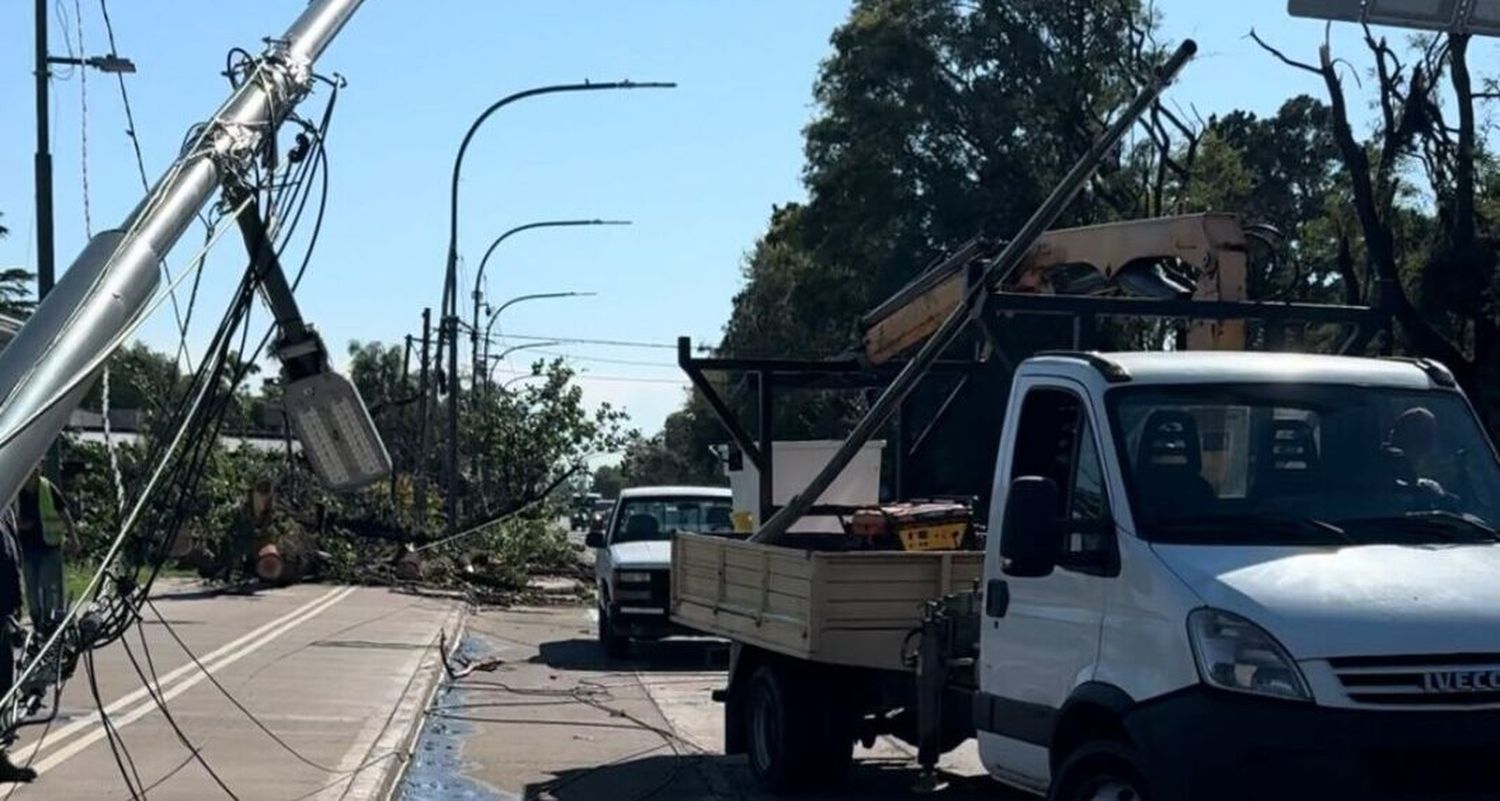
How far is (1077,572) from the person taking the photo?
772 centimetres

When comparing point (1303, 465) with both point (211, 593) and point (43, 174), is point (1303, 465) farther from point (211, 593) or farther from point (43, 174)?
point (211, 593)

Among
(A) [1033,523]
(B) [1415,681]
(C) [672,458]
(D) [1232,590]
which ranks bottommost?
(B) [1415,681]

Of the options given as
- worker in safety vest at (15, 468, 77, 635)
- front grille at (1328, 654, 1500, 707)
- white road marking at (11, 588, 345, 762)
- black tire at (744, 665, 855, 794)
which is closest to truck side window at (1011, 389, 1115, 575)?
front grille at (1328, 654, 1500, 707)

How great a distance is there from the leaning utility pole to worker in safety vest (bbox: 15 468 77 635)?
6.73 meters

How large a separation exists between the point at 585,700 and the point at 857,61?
2789 centimetres

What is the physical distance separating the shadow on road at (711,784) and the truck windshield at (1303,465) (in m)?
4.44

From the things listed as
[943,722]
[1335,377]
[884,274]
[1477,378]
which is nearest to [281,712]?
[943,722]

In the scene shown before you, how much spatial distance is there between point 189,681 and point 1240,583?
11515mm

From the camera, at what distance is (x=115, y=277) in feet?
21.6

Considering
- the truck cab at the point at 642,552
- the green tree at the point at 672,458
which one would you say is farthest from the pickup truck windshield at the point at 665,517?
the green tree at the point at 672,458

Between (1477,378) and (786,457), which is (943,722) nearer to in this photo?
(786,457)

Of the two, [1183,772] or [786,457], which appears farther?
[786,457]

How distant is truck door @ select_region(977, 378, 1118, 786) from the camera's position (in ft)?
25.0

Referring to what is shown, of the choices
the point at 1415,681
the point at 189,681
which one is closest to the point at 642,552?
the point at 189,681
